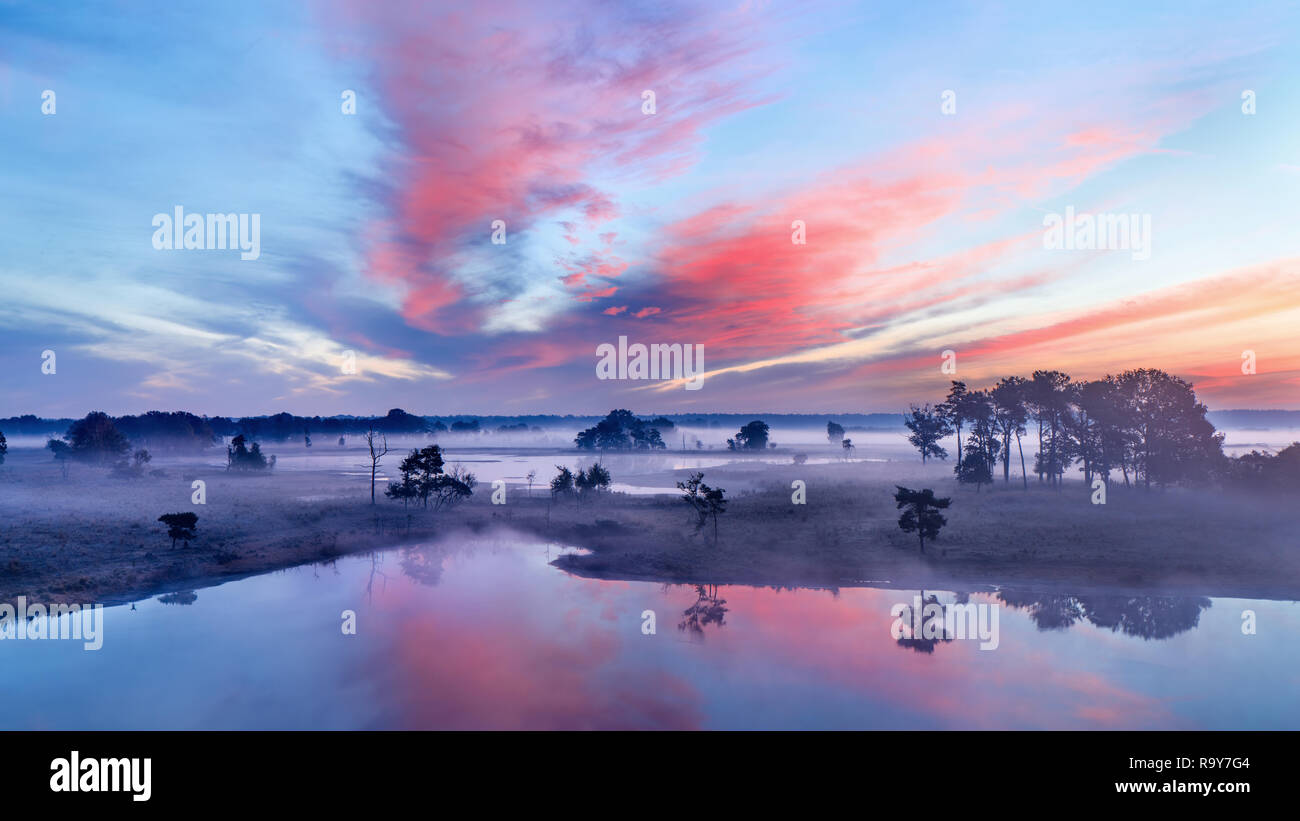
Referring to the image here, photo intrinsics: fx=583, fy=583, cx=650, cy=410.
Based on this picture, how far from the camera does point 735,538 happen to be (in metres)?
44.1

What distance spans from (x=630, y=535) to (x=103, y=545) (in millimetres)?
35304

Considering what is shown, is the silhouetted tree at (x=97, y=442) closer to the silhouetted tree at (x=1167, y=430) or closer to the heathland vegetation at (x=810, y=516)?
the heathland vegetation at (x=810, y=516)

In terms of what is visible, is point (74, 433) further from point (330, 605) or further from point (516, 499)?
point (330, 605)

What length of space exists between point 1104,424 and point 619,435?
104659 mm

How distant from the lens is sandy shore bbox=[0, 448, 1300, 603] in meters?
Answer: 33.1

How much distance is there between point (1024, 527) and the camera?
45250 mm

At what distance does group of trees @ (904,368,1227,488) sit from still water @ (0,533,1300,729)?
39.9m

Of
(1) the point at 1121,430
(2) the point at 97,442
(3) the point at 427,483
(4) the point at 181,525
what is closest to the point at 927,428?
(1) the point at 1121,430

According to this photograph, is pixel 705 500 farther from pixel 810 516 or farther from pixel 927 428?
pixel 927 428

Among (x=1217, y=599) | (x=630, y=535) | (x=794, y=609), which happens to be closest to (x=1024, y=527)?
(x=1217, y=599)

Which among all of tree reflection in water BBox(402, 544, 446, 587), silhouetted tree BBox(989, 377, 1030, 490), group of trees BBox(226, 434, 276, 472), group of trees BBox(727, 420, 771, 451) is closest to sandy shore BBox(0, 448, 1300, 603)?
Answer: tree reflection in water BBox(402, 544, 446, 587)

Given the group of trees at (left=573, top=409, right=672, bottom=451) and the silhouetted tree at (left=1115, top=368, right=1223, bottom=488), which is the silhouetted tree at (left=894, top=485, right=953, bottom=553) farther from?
the group of trees at (left=573, top=409, right=672, bottom=451)

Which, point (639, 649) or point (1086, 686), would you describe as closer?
point (1086, 686)

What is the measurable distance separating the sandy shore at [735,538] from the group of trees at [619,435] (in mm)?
82111
